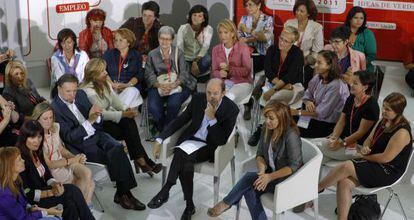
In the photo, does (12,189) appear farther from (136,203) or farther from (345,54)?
(345,54)

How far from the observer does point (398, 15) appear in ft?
27.5

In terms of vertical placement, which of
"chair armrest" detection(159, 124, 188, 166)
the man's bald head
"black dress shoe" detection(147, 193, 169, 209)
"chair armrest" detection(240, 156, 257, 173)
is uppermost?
the man's bald head

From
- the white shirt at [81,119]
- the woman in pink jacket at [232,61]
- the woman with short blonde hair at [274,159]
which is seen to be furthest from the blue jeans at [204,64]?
the woman with short blonde hair at [274,159]

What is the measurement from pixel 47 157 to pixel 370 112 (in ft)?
8.81

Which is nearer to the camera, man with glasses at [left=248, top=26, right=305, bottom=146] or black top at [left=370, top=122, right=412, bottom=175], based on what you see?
black top at [left=370, top=122, right=412, bottom=175]

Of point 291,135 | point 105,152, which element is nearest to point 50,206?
point 105,152

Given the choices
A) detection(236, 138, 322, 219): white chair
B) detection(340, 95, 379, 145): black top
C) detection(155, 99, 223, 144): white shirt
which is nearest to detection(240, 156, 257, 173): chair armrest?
detection(236, 138, 322, 219): white chair

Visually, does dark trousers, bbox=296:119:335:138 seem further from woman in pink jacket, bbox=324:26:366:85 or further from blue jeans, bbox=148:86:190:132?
blue jeans, bbox=148:86:190:132

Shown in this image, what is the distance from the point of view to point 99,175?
22.1 feet

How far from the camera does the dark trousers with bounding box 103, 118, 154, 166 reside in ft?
21.9

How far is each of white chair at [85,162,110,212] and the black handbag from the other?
82.6 inches

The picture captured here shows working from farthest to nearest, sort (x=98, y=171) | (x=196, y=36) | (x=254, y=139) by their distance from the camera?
(x=196, y=36) → (x=254, y=139) → (x=98, y=171)

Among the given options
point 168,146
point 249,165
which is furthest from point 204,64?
point 249,165

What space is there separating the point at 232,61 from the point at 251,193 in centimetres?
238
